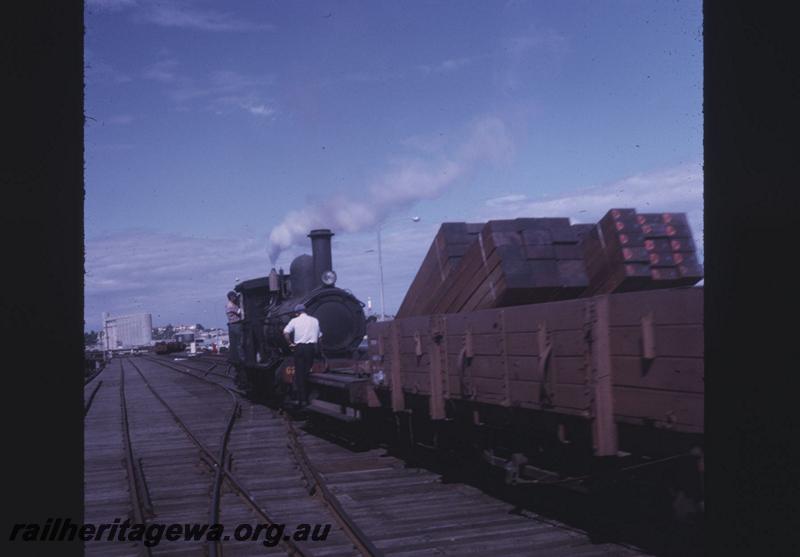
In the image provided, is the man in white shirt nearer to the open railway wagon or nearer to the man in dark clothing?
the open railway wagon

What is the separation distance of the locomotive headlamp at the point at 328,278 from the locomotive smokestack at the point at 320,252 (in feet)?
1.03

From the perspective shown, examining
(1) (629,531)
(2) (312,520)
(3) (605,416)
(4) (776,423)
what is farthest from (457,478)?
(4) (776,423)

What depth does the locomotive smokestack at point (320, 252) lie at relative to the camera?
17.5 metres

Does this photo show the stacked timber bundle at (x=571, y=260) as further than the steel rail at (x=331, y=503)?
Yes

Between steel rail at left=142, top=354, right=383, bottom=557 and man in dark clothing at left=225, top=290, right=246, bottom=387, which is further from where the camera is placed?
man in dark clothing at left=225, top=290, right=246, bottom=387

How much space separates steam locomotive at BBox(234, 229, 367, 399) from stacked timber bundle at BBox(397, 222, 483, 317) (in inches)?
203

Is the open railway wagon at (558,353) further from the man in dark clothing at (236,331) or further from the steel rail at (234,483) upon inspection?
the man in dark clothing at (236,331)

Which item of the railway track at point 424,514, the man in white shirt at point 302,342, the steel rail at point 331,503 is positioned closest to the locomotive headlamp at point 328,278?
the man in white shirt at point 302,342

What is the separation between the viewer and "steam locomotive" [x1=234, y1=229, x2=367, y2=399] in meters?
16.6

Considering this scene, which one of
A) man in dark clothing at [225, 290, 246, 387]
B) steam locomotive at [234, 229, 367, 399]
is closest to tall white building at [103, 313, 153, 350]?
man in dark clothing at [225, 290, 246, 387]

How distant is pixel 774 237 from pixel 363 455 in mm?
9765

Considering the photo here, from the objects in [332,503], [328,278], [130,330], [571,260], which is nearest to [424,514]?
[332,503]

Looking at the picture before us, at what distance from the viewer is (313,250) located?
58.0 ft

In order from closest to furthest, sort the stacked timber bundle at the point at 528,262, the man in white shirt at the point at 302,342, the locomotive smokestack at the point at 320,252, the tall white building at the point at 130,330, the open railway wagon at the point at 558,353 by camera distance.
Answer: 1. the open railway wagon at the point at 558,353
2. the stacked timber bundle at the point at 528,262
3. the man in white shirt at the point at 302,342
4. the locomotive smokestack at the point at 320,252
5. the tall white building at the point at 130,330
